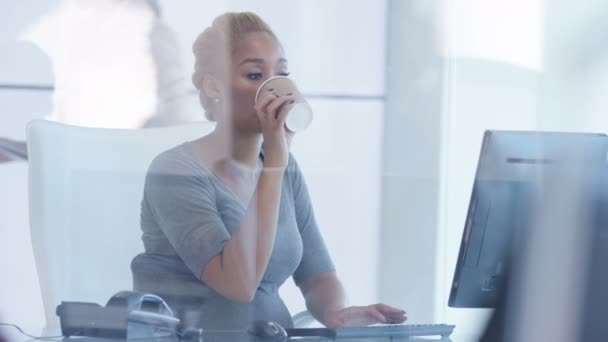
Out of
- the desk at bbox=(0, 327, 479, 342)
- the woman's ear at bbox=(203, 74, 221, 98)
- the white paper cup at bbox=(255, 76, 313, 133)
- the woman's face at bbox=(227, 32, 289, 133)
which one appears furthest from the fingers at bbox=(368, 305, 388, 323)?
the woman's ear at bbox=(203, 74, 221, 98)

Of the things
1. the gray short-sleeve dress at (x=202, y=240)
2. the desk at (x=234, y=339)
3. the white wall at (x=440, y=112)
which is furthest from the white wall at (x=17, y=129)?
the white wall at (x=440, y=112)

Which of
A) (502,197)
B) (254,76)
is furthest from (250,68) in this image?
(502,197)

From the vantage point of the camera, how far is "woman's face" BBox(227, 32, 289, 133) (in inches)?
75.7

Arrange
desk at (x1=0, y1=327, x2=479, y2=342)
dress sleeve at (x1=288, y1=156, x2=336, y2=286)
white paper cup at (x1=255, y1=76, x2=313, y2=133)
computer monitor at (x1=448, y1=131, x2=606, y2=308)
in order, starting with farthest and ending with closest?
1. dress sleeve at (x1=288, y1=156, x2=336, y2=286)
2. white paper cup at (x1=255, y1=76, x2=313, y2=133)
3. desk at (x1=0, y1=327, x2=479, y2=342)
4. computer monitor at (x1=448, y1=131, x2=606, y2=308)

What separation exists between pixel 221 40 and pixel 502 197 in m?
1.10

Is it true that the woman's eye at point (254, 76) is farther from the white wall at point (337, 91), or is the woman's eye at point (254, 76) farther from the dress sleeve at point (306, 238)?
the white wall at point (337, 91)

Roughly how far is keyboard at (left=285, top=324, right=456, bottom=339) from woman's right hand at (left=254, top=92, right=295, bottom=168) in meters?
0.55

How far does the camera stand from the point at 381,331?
1.31m

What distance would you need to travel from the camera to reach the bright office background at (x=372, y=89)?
2256mm

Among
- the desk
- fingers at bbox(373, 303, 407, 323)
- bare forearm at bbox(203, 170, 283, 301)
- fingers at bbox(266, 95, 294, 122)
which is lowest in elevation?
the desk

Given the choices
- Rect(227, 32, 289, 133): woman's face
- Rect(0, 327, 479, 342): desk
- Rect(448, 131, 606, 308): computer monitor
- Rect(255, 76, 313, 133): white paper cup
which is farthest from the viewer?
Rect(227, 32, 289, 133): woman's face

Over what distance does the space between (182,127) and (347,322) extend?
2.10 feet

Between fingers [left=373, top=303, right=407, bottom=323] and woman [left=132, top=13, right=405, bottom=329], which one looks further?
woman [left=132, top=13, right=405, bottom=329]

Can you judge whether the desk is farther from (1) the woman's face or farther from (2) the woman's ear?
(2) the woman's ear
